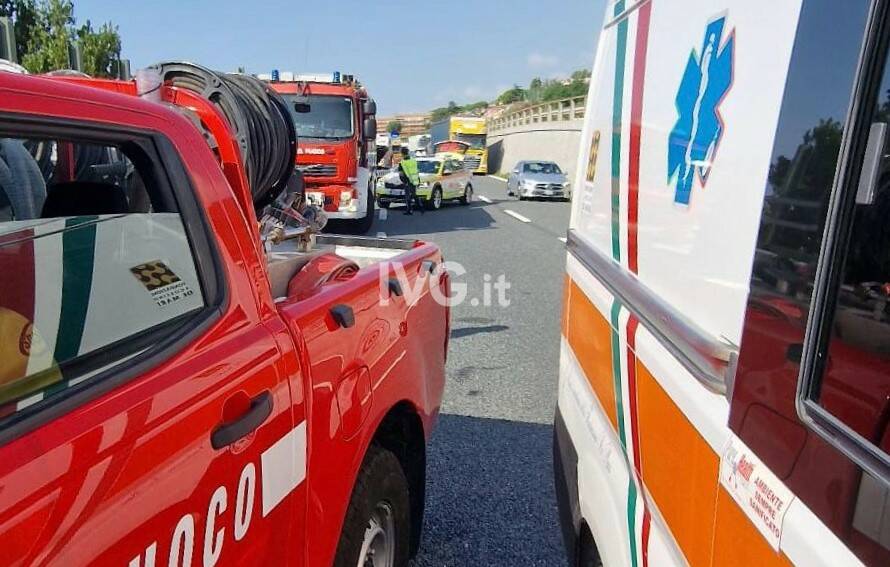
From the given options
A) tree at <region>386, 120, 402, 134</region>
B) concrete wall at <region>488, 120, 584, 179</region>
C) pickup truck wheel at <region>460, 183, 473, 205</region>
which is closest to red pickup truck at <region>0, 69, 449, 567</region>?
pickup truck wheel at <region>460, 183, 473, 205</region>

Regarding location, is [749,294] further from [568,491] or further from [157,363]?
[568,491]

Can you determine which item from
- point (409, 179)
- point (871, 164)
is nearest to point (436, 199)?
point (409, 179)

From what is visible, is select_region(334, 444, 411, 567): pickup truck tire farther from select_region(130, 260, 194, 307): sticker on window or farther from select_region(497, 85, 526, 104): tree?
select_region(497, 85, 526, 104): tree

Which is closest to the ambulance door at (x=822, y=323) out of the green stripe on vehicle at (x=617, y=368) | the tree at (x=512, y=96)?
the green stripe on vehicle at (x=617, y=368)

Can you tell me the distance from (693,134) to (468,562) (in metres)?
2.22

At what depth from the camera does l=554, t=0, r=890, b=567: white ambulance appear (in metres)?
1.00

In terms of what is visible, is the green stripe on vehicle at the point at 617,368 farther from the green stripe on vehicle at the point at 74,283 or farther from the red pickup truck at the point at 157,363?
the green stripe on vehicle at the point at 74,283

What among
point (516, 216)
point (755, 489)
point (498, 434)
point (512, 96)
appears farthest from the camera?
point (512, 96)

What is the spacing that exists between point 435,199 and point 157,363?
19930 millimetres

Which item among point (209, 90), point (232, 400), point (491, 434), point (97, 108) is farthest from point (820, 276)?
point (491, 434)

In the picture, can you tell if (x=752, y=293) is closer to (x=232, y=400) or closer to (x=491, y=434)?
(x=232, y=400)

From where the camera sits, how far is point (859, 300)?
1.02m

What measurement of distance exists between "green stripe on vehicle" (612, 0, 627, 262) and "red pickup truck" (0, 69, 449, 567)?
841 millimetres

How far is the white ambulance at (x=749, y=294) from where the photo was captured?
996mm
